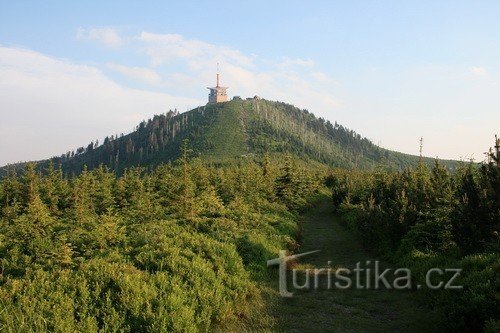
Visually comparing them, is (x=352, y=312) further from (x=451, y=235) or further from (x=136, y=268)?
(x=136, y=268)

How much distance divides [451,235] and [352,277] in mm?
4909

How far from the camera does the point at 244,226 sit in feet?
70.8

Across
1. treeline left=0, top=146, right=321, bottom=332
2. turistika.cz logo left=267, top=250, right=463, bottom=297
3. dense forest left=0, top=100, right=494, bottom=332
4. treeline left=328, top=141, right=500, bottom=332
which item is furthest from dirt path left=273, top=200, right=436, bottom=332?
treeline left=0, top=146, right=321, bottom=332

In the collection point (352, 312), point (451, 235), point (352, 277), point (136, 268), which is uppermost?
point (451, 235)

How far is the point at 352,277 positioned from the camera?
57.3 feet

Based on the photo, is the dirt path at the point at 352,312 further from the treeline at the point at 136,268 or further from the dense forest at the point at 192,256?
the treeline at the point at 136,268

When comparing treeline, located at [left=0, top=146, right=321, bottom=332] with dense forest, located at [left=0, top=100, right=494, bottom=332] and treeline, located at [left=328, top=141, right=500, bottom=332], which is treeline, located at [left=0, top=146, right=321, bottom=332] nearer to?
dense forest, located at [left=0, top=100, right=494, bottom=332]

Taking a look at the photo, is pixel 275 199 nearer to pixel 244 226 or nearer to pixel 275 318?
pixel 244 226

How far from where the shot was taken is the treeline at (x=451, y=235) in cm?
1057

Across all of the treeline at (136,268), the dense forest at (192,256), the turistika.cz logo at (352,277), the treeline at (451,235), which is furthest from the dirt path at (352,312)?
the treeline at (136,268)

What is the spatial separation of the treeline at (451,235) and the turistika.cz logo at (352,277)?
477 mm

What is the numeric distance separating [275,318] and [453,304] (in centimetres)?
548

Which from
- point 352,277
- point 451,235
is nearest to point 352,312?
point 352,277

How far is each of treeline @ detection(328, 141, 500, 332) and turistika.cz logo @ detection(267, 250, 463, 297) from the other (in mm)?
477
